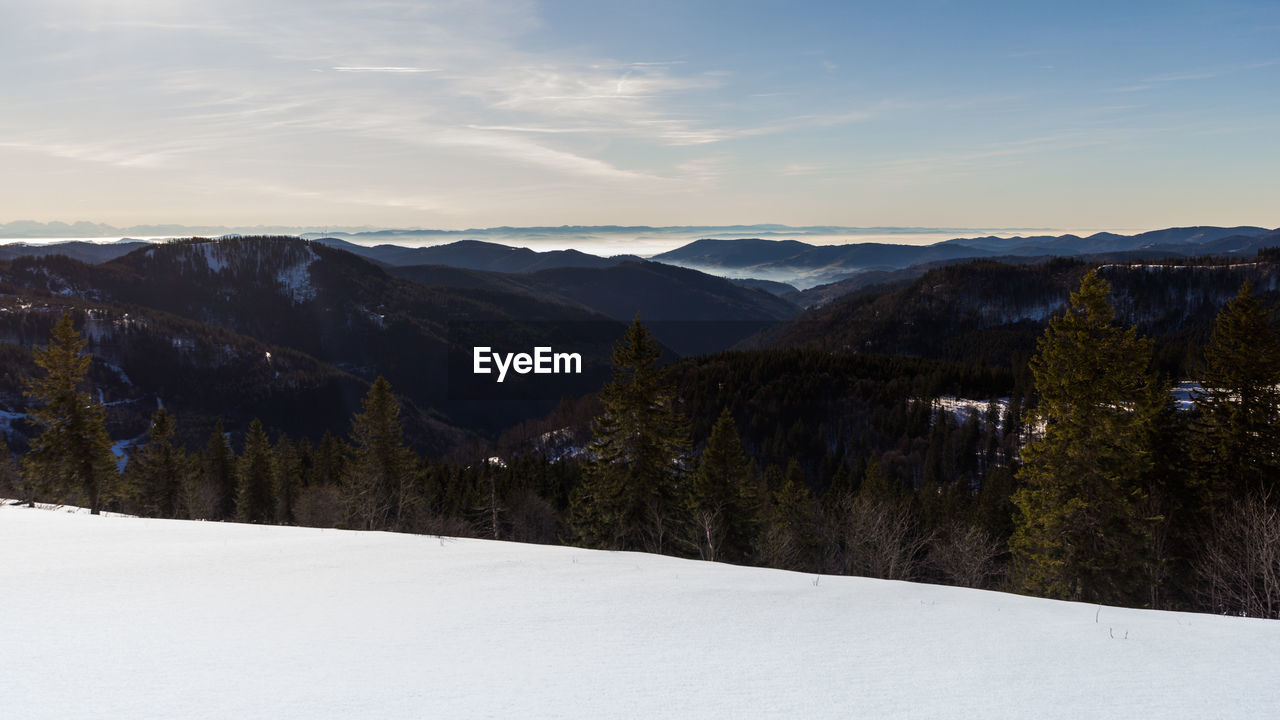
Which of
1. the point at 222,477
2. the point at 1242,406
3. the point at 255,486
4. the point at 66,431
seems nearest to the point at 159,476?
the point at 255,486

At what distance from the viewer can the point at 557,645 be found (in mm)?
7113

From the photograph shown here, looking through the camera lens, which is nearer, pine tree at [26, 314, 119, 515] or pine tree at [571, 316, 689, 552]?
pine tree at [571, 316, 689, 552]

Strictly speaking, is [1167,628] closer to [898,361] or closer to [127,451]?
[898,361]

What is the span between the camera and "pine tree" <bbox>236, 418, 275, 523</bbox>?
5856 centimetres

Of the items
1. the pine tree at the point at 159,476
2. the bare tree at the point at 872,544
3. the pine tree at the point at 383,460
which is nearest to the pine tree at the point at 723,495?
the bare tree at the point at 872,544

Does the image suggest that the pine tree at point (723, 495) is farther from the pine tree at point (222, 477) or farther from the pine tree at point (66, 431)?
the pine tree at point (222, 477)

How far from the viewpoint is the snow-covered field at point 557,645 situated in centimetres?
568

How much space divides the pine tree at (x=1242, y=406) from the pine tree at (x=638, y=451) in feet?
68.7

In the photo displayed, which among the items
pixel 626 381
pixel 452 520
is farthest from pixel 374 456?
pixel 626 381

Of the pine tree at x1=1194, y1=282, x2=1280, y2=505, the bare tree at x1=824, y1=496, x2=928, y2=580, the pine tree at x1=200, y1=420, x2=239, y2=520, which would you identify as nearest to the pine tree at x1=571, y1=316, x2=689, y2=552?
the bare tree at x1=824, y1=496, x2=928, y2=580

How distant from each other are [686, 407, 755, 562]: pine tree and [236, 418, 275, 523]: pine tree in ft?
152

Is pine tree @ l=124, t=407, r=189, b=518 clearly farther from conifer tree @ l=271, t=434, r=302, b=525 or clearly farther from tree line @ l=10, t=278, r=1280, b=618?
conifer tree @ l=271, t=434, r=302, b=525

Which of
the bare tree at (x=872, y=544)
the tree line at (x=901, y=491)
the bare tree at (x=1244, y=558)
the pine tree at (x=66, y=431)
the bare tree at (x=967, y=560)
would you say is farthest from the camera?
the pine tree at (x=66, y=431)

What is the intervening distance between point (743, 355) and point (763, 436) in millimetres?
33511
